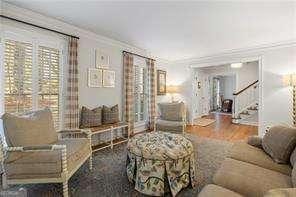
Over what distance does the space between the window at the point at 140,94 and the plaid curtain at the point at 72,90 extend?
6.79ft

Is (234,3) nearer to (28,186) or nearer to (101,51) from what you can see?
(101,51)

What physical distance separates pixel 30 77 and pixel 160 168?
2544mm

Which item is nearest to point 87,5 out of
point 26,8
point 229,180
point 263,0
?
point 26,8

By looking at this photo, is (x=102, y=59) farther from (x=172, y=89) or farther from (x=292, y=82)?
(x=292, y=82)

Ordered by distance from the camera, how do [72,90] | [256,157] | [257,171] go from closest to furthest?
[257,171] < [256,157] < [72,90]

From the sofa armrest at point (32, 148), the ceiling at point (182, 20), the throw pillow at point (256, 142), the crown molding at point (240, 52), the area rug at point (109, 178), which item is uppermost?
the ceiling at point (182, 20)

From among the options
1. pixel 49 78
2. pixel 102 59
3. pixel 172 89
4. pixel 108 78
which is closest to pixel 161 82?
pixel 172 89

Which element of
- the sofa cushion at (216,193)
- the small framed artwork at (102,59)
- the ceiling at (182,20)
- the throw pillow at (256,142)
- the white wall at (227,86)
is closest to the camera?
the sofa cushion at (216,193)

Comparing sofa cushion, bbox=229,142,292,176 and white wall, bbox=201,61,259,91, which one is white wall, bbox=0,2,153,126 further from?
white wall, bbox=201,61,259,91

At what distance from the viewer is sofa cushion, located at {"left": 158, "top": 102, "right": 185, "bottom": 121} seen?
4902mm

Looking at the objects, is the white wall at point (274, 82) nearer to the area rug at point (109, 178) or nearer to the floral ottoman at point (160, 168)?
the area rug at point (109, 178)

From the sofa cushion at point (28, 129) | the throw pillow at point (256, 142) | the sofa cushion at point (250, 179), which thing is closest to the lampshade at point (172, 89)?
the throw pillow at point (256, 142)

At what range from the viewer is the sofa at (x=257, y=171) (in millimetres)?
1483

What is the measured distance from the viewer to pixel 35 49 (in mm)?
3172
